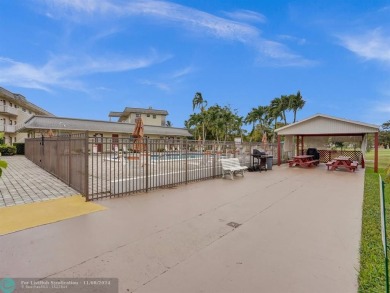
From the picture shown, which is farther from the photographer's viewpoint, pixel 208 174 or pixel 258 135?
pixel 258 135

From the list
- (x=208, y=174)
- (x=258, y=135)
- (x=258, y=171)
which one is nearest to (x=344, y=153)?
(x=258, y=171)

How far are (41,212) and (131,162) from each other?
3.57 meters

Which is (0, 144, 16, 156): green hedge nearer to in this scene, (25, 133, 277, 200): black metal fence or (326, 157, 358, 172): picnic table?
(25, 133, 277, 200): black metal fence

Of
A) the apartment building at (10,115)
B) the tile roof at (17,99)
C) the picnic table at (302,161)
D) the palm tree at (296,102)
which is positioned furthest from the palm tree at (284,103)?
the tile roof at (17,99)

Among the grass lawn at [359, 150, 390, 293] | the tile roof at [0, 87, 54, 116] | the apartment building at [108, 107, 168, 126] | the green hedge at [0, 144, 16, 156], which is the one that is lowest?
the grass lawn at [359, 150, 390, 293]

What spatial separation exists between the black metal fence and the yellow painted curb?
1.94 feet

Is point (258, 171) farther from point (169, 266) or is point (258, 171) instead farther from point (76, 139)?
point (169, 266)

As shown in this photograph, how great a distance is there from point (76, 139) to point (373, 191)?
35.7 ft

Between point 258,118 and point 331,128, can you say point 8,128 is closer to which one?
point 331,128

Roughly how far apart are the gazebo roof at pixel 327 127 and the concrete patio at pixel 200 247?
1166 cm

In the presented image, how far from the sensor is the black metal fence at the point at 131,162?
7.19 meters

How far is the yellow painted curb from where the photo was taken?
4746mm

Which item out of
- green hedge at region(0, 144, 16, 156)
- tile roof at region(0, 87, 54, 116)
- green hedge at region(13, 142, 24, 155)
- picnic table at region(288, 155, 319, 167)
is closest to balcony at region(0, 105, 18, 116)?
tile roof at region(0, 87, 54, 116)

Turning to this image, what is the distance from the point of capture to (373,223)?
5.14 meters
